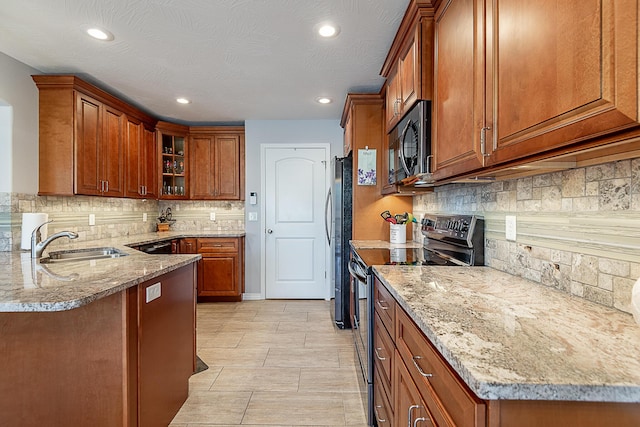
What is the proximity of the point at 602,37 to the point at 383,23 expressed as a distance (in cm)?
164

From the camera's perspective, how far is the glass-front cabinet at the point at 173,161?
13.7 feet

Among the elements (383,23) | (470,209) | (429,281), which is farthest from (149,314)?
(383,23)

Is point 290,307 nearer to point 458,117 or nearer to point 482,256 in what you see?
point 482,256

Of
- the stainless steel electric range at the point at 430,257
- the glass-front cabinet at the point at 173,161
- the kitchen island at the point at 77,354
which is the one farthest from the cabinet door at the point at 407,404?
the glass-front cabinet at the point at 173,161

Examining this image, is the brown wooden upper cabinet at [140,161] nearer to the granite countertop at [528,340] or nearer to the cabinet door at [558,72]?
the granite countertop at [528,340]

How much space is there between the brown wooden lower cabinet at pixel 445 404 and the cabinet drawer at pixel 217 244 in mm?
2963

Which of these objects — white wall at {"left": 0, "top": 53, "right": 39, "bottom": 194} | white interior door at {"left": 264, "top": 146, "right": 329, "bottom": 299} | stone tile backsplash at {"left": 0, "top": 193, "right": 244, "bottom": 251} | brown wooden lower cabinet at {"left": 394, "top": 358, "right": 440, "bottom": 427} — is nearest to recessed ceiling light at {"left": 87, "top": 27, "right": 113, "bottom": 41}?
white wall at {"left": 0, "top": 53, "right": 39, "bottom": 194}

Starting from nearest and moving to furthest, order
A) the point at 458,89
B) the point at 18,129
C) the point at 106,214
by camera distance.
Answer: the point at 458,89
the point at 18,129
the point at 106,214

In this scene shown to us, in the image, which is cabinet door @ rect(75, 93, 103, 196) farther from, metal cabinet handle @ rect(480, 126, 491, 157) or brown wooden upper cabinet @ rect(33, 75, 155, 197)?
metal cabinet handle @ rect(480, 126, 491, 157)

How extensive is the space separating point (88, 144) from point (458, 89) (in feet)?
10.3

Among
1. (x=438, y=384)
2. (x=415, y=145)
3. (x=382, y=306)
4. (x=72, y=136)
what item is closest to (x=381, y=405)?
(x=382, y=306)

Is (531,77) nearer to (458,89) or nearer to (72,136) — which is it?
(458,89)

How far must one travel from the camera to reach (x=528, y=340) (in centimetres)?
74

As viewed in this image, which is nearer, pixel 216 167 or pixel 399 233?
Answer: pixel 399 233
